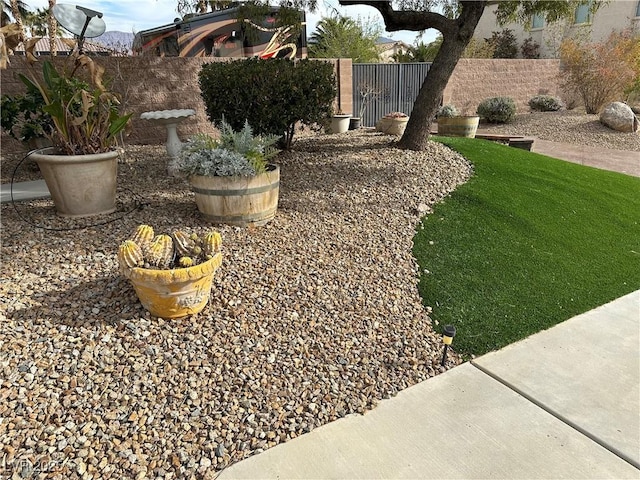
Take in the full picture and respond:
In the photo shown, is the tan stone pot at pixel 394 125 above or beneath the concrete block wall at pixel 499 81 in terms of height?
beneath

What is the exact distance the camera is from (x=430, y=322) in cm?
299

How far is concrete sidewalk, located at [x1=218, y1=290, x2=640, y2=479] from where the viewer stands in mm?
1910

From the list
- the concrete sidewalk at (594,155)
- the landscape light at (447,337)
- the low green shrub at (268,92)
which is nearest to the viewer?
the landscape light at (447,337)

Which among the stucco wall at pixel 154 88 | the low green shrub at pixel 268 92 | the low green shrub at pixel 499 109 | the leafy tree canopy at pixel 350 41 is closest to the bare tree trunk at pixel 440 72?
the low green shrub at pixel 268 92

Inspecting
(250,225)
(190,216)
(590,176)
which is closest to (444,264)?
(250,225)

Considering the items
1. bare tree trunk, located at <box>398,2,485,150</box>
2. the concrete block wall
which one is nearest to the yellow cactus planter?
bare tree trunk, located at <box>398,2,485,150</box>

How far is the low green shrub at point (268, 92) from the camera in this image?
5277mm

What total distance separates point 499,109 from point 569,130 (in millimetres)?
1861

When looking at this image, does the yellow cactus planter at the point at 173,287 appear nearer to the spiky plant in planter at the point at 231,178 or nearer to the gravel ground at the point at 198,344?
the gravel ground at the point at 198,344

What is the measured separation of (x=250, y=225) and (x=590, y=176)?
5532mm

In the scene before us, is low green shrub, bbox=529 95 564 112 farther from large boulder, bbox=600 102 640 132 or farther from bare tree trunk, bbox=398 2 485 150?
bare tree trunk, bbox=398 2 485 150

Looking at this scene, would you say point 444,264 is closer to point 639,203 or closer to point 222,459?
point 222,459

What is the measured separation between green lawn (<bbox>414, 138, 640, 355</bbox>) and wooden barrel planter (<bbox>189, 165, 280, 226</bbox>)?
56.2 inches

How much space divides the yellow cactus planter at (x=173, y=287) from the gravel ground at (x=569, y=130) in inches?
430
